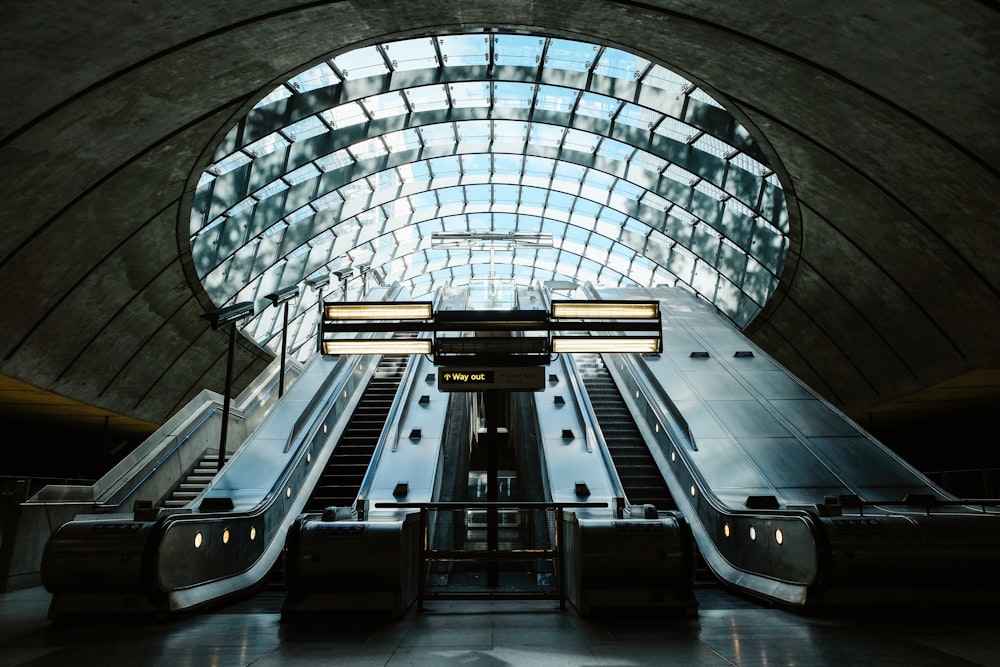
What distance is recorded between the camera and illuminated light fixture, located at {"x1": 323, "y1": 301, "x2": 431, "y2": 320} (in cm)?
895

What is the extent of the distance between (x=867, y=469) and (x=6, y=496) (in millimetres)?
12864

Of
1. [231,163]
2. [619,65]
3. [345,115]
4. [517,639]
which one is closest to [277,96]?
[231,163]

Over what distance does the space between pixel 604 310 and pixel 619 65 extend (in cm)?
1195

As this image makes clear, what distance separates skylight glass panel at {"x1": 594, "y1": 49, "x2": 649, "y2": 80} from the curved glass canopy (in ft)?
0.13

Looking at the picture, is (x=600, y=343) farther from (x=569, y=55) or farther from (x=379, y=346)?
(x=569, y=55)

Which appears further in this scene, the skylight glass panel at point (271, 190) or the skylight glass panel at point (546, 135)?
the skylight glass panel at point (546, 135)

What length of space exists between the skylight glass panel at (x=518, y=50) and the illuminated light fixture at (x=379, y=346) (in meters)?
12.2

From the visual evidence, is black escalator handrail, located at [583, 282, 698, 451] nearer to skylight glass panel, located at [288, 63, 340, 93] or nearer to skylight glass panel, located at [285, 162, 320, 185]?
skylight glass panel, located at [288, 63, 340, 93]

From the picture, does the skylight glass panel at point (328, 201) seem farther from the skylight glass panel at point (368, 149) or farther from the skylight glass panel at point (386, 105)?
the skylight glass panel at point (386, 105)

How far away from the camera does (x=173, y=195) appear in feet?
47.5

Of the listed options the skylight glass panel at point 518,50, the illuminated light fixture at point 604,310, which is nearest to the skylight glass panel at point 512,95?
the skylight glass panel at point 518,50

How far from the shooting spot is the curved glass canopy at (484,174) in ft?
59.5

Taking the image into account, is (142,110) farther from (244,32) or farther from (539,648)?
(539,648)

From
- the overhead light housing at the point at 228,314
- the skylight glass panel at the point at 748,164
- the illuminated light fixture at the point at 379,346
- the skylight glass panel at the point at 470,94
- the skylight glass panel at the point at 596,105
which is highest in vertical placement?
the skylight glass panel at the point at 470,94
